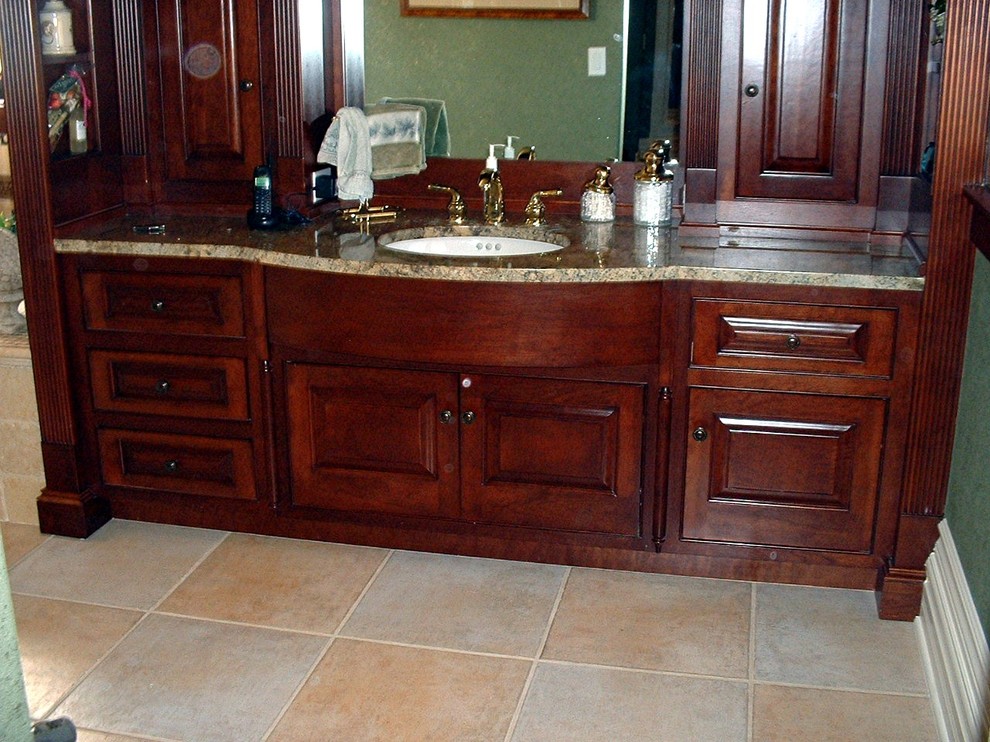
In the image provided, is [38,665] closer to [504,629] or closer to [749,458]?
[504,629]

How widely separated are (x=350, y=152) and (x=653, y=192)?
801 mm

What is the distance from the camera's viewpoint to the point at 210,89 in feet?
10.1

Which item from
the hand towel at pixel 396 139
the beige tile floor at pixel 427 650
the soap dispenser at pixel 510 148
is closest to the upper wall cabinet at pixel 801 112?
the soap dispenser at pixel 510 148

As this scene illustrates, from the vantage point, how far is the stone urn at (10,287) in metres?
3.12

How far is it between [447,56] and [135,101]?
848 millimetres

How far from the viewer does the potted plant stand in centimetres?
312

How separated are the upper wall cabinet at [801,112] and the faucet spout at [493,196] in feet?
1.91

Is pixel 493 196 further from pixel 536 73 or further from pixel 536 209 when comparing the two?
pixel 536 73

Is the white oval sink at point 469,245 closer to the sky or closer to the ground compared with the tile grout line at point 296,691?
closer to the sky

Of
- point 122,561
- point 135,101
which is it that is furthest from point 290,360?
point 135,101

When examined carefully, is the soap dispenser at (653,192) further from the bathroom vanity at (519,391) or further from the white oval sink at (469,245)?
the white oval sink at (469,245)

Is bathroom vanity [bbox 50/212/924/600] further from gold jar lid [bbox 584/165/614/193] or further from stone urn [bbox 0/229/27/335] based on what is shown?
stone urn [bbox 0/229/27/335]

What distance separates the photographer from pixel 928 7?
2660 millimetres

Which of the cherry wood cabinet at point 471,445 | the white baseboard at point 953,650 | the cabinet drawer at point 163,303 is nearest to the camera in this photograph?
the white baseboard at point 953,650
